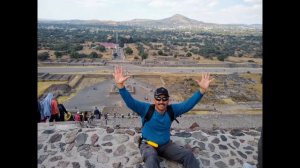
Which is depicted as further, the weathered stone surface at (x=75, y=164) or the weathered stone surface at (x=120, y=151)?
the weathered stone surface at (x=120, y=151)

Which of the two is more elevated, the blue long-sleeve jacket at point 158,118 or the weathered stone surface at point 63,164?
the blue long-sleeve jacket at point 158,118

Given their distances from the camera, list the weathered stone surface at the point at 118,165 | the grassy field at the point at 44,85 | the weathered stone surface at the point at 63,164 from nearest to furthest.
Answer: the weathered stone surface at the point at 118,165, the weathered stone surface at the point at 63,164, the grassy field at the point at 44,85

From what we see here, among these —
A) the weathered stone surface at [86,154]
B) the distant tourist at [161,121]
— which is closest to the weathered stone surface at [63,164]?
the weathered stone surface at [86,154]

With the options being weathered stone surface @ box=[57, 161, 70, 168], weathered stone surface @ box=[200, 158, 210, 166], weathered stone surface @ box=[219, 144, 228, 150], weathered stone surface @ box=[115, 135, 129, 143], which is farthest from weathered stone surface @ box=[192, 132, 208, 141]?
weathered stone surface @ box=[57, 161, 70, 168]

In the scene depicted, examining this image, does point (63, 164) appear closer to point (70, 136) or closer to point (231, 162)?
point (70, 136)

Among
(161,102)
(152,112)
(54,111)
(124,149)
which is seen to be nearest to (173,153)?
(152,112)

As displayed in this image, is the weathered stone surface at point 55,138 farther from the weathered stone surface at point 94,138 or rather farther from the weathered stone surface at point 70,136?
the weathered stone surface at point 94,138
